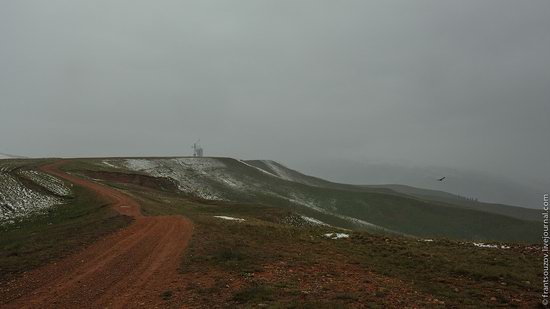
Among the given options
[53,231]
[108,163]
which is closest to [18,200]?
[53,231]

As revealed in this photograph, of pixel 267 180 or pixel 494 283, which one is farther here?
pixel 267 180

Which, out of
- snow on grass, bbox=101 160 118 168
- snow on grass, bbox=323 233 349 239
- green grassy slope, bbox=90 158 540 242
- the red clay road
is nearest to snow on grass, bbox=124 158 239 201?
green grassy slope, bbox=90 158 540 242

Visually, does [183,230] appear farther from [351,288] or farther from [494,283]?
[494,283]

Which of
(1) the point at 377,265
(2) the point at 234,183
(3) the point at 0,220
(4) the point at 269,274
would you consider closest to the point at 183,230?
(4) the point at 269,274

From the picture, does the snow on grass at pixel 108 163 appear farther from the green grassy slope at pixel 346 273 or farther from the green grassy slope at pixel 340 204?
the green grassy slope at pixel 346 273

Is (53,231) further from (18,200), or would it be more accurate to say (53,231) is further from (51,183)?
(51,183)

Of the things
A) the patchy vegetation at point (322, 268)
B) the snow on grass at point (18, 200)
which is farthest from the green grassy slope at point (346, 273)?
the snow on grass at point (18, 200)

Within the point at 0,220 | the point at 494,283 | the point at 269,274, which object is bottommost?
the point at 0,220

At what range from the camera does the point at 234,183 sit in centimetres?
9306

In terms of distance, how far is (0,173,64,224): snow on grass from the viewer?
1421 inches

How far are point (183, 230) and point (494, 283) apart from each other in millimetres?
20449

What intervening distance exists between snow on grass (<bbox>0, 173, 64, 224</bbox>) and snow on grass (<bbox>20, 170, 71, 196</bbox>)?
230cm

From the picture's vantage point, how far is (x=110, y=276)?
17594mm

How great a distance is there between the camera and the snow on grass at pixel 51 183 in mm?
47169
